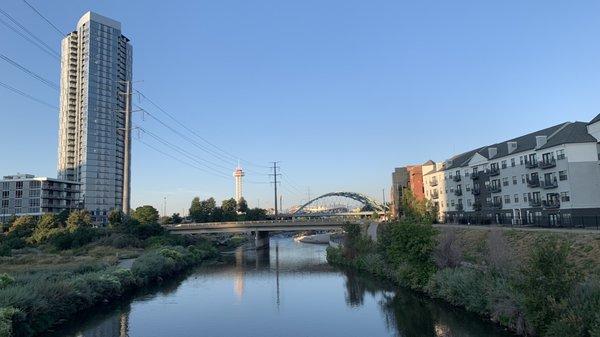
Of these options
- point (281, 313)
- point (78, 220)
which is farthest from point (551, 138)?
point (78, 220)

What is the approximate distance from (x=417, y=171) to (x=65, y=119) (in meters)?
113

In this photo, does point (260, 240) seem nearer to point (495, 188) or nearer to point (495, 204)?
point (495, 204)

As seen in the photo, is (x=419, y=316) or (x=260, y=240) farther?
(x=260, y=240)

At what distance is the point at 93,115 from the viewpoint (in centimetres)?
14075

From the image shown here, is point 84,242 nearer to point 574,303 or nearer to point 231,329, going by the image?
point 231,329

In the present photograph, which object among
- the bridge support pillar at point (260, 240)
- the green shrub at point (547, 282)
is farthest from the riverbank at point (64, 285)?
the bridge support pillar at point (260, 240)

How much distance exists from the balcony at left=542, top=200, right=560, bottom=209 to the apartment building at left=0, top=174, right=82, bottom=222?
109968 millimetres

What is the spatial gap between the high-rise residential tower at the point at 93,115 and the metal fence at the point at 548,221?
109069 mm

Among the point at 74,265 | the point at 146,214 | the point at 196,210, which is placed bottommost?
the point at 74,265

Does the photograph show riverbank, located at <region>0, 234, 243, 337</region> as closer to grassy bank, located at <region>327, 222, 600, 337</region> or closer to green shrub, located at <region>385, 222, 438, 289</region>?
grassy bank, located at <region>327, 222, 600, 337</region>

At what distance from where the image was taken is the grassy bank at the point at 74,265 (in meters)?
23.4

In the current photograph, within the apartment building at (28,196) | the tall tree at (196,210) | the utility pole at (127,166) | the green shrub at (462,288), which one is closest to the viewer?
the green shrub at (462,288)

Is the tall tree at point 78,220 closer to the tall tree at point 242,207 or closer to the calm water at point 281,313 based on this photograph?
the calm water at point 281,313

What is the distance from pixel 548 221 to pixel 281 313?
122 ft
